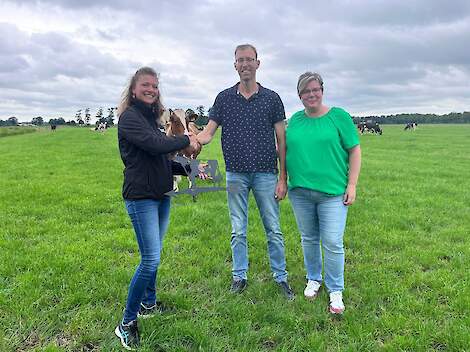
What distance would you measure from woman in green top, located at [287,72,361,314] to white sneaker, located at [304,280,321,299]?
0.21m

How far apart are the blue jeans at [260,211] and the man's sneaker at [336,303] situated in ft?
2.09

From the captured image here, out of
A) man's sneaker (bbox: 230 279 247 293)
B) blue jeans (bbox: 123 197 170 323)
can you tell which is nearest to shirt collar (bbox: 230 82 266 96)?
blue jeans (bbox: 123 197 170 323)

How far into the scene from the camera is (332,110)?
434 cm

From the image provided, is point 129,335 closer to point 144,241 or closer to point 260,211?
point 144,241

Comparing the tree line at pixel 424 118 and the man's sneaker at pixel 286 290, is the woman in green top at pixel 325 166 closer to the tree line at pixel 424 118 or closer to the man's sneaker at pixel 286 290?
the man's sneaker at pixel 286 290

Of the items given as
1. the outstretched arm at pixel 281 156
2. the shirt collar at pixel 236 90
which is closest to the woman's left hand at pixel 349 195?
the outstretched arm at pixel 281 156

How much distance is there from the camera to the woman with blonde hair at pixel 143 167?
11.2ft

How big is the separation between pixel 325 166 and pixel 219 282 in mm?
1907

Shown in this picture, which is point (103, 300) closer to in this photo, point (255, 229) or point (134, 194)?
point (134, 194)

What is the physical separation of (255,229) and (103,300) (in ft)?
10.6

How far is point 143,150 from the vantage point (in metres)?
3.51

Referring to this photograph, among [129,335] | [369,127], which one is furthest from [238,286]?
[369,127]

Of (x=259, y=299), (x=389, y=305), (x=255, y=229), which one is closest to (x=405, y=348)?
(x=389, y=305)

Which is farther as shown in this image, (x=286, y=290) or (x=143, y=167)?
(x=286, y=290)
